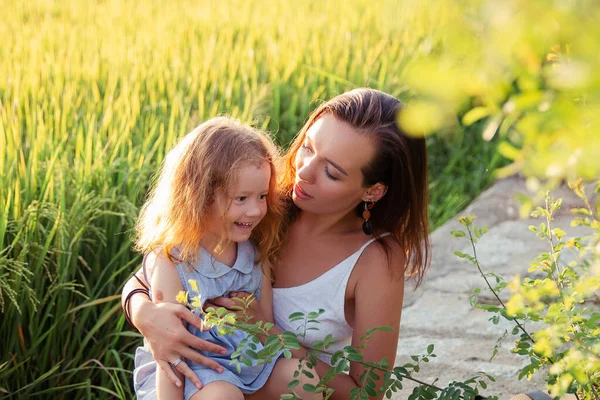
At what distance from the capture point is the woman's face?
84.7 inches

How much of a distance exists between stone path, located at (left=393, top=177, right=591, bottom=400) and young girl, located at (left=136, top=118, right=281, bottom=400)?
75cm

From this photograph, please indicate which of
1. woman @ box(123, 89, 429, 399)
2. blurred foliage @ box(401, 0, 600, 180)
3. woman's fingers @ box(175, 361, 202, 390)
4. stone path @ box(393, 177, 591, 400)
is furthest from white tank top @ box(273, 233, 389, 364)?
blurred foliage @ box(401, 0, 600, 180)

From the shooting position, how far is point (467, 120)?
2.89 feet

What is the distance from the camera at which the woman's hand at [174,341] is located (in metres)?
2.02

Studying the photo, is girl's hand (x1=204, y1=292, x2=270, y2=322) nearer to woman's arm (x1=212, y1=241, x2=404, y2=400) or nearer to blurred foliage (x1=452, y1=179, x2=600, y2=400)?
woman's arm (x1=212, y1=241, x2=404, y2=400)

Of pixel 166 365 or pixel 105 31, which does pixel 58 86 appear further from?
pixel 166 365

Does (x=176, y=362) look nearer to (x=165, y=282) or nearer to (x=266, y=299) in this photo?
(x=165, y=282)

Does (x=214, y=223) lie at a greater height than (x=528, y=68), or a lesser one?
lesser

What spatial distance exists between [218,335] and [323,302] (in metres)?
0.32

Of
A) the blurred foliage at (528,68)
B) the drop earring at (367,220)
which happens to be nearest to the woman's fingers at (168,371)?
the drop earring at (367,220)

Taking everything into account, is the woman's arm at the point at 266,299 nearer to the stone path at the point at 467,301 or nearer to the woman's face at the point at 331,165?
the woman's face at the point at 331,165

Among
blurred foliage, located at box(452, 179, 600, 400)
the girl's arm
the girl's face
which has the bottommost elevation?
the girl's arm

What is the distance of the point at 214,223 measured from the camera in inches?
86.0

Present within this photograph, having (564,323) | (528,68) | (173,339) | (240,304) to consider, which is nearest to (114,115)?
(240,304)
